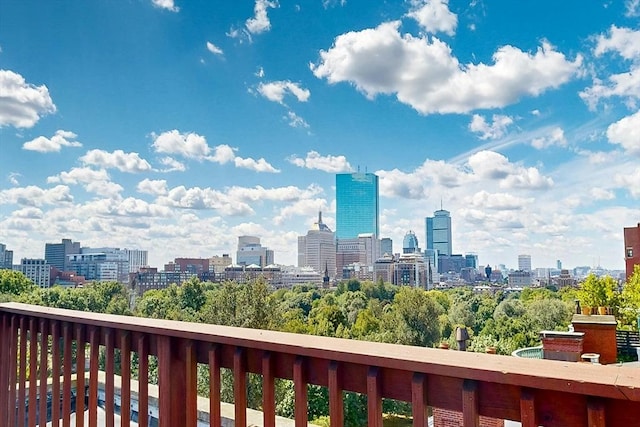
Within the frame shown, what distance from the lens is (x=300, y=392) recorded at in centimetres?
95

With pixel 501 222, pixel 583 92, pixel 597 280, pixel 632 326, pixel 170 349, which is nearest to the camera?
pixel 170 349

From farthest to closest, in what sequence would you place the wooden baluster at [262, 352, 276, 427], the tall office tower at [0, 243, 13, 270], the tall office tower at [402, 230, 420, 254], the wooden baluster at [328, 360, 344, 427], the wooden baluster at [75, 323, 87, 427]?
the tall office tower at [402, 230, 420, 254]
the tall office tower at [0, 243, 13, 270]
the wooden baluster at [75, 323, 87, 427]
the wooden baluster at [262, 352, 276, 427]
the wooden baluster at [328, 360, 344, 427]

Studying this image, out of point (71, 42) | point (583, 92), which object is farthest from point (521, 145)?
point (71, 42)

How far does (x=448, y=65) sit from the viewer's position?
1970 cm

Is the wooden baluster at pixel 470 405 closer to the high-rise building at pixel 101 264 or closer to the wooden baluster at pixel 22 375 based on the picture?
the wooden baluster at pixel 22 375

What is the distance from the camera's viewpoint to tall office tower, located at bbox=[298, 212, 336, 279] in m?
77.6

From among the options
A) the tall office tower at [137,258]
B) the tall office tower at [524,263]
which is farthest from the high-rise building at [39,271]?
the tall office tower at [524,263]

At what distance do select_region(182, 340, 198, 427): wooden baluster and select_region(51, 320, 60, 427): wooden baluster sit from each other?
1.93ft

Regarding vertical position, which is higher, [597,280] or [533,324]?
[597,280]

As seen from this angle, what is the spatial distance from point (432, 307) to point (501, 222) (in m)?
17.3

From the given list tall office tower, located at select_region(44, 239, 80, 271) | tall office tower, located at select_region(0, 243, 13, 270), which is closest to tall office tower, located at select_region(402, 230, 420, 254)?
tall office tower, located at select_region(44, 239, 80, 271)

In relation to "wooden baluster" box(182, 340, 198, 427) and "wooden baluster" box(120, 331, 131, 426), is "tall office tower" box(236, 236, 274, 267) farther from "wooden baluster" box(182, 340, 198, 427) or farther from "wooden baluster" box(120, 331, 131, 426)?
"wooden baluster" box(182, 340, 198, 427)

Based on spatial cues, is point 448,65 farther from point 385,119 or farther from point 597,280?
point 385,119

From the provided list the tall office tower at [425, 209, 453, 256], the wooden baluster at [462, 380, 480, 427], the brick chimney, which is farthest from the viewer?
the tall office tower at [425, 209, 453, 256]
